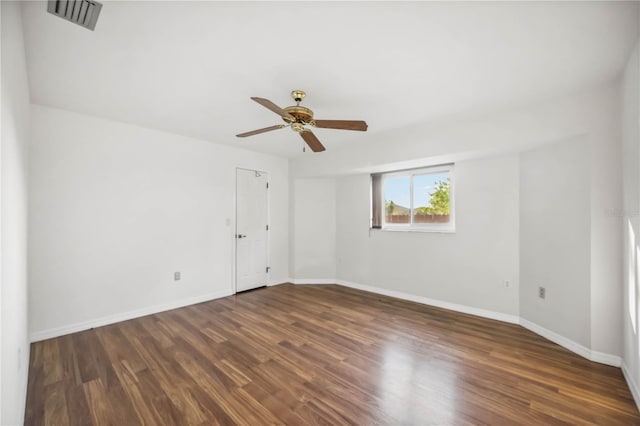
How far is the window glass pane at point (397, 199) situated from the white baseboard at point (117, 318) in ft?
10.3

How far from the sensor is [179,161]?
4027 mm

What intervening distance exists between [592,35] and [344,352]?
3.13 meters

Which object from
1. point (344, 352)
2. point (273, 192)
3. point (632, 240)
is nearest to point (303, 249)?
point (273, 192)

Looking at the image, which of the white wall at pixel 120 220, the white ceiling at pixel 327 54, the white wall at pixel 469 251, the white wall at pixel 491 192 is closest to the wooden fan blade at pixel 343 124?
the white ceiling at pixel 327 54

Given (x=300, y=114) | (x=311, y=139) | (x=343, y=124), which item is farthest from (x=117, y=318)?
(x=343, y=124)

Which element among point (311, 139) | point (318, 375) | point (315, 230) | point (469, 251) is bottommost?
point (318, 375)

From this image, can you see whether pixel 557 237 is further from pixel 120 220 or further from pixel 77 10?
pixel 120 220

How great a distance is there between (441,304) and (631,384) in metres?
2.00

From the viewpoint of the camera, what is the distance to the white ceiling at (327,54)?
1624mm

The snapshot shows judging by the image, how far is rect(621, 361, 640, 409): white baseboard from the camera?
1.92 meters

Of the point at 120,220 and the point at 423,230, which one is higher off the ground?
the point at 120,220

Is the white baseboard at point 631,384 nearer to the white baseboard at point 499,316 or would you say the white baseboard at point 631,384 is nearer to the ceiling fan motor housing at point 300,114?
the white baseboard at point 499,316

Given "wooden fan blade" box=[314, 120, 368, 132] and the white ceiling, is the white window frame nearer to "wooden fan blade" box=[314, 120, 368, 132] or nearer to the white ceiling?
the white ceiling

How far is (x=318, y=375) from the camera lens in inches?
89.2
